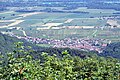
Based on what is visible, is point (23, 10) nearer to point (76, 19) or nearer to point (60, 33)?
point (76, 19)

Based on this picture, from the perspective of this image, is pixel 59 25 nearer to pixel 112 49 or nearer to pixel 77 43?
pixel 77 43

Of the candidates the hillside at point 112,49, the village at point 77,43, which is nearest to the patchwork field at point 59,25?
the village at point 77,43

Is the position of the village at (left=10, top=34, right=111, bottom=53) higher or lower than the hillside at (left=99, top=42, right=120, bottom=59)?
lower

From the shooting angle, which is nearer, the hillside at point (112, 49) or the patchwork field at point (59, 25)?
the hillside at point (112, 49)

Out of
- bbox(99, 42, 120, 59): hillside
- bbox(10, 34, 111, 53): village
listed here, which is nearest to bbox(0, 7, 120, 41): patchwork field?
bbox(10, 34, 111, 53): village

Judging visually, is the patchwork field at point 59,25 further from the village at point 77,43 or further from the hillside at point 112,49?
the hillside at point 112,49

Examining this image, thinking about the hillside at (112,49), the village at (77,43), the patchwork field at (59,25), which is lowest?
the patchwork field at (59,25)

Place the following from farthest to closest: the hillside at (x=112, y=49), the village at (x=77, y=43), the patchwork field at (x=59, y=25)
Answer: the patchwork field at (x=59, y=25)
the village at (x=77, y=43)
the hillside at (x=112, y=49)

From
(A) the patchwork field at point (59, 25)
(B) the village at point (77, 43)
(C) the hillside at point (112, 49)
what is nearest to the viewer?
(C) the hillside at point (112, 49)

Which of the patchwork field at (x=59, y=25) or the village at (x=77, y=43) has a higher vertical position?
the village at (x=77, y=43)

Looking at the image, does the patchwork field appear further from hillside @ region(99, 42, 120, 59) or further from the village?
hillside @ region(99, 42, 120, 59)

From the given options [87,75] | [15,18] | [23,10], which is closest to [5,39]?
[15,18]
